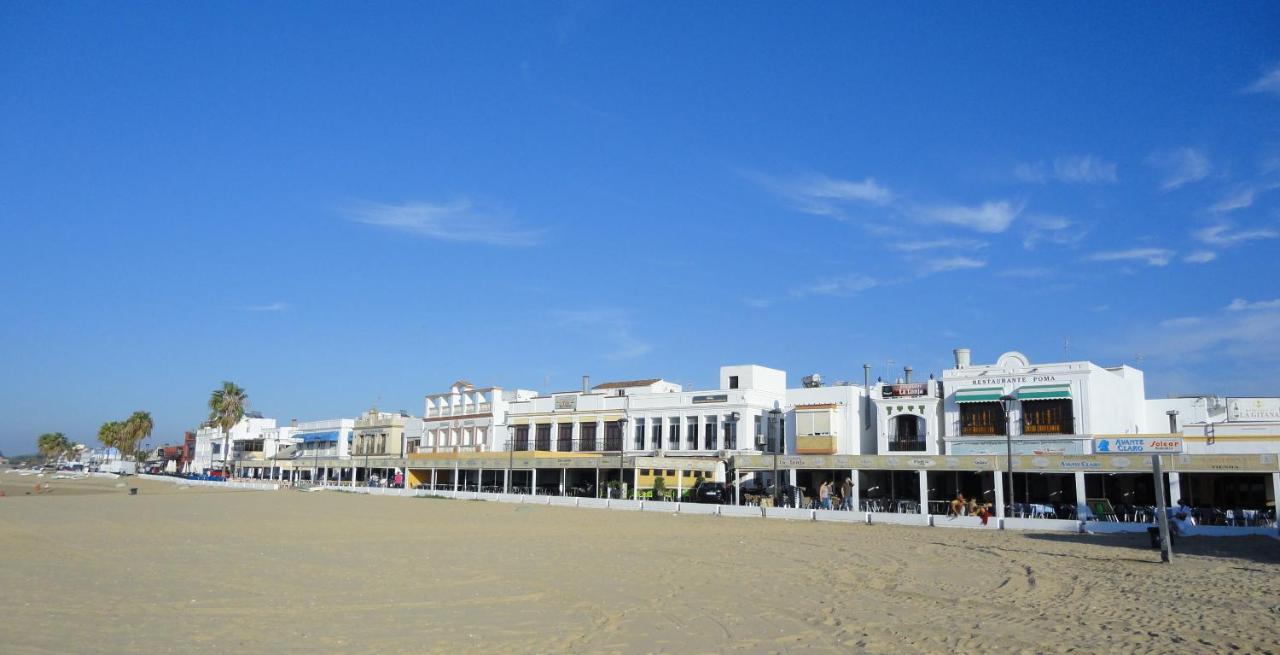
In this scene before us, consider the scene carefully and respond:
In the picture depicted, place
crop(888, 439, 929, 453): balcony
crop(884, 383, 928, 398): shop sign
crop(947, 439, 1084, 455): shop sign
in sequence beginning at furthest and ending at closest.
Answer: crop(884, 383, 928, 398): shop sign < crop(888, 439, 929, 453): balcony < crop(947, 439, 1084, 455): shop sign

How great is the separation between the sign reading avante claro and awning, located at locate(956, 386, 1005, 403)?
14.8ft

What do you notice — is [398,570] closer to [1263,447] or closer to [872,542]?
[872,542]

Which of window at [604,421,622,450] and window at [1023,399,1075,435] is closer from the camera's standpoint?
window at [1023,399,1075,435]

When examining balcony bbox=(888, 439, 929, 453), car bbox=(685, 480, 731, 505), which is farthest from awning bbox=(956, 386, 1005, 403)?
car bbox=(685, 480, 731, 505)

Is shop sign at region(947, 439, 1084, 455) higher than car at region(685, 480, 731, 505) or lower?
higher

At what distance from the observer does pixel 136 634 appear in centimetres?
980

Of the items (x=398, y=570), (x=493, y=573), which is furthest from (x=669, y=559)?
(x=398, y=570)

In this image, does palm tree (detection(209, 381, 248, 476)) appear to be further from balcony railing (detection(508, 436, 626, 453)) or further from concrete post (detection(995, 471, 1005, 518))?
concrete post (detection(995, 471, 1005, 518))

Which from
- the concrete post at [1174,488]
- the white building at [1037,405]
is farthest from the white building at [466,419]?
the concrete post at [1174,488]

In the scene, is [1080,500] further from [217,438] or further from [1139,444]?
[217,438]

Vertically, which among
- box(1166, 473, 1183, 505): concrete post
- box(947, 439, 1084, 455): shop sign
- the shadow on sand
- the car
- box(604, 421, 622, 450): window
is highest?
box(604, 421, 622, 450): window

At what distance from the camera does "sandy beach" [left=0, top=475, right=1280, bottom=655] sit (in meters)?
9.98

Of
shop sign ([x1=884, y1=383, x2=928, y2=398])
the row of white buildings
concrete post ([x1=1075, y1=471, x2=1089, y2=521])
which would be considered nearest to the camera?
concrete post ([x1=1075, y1=471, x2=1089, y2=521])

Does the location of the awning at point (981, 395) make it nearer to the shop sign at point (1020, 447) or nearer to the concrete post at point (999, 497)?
the shop sign at point (1020, 447)
